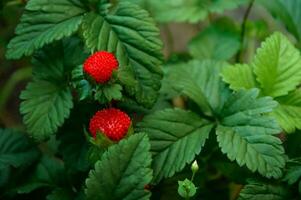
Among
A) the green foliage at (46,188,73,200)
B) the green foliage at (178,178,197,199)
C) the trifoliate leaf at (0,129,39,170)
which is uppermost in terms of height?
the green foliage at (178,178,197,199)

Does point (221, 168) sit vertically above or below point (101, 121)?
below

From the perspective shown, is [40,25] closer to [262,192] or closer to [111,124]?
[111,124]

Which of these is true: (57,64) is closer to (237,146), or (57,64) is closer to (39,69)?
(39,69)

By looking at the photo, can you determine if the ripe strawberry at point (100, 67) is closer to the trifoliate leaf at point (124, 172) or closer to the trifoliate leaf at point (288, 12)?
the trifoliate leaf at point (124, 172)

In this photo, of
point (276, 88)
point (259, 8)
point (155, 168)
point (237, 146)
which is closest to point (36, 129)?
point (155, 168)

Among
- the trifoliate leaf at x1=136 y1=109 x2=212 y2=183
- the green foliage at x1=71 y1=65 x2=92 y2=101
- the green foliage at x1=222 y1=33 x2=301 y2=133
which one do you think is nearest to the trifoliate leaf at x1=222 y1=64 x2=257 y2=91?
the green foliage at x1=222 y1=33 x2=301 y2=133

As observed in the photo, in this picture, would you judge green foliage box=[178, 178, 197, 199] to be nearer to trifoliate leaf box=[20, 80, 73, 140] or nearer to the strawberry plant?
the strawberry plant
